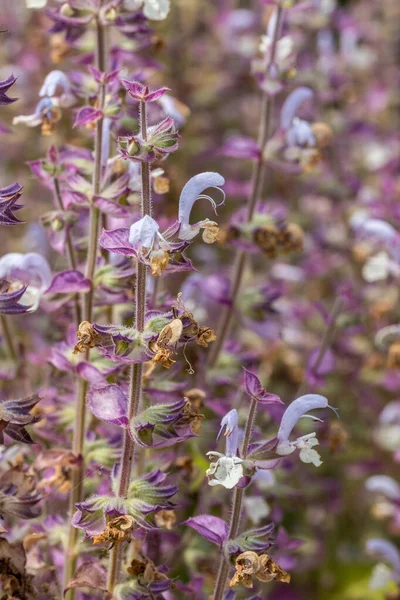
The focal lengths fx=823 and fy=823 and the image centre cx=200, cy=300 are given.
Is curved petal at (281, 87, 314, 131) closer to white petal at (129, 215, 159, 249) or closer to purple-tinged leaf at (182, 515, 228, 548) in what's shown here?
white petal at (129, 215, 159, 249)

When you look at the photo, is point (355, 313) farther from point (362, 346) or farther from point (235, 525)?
point (235, 525)

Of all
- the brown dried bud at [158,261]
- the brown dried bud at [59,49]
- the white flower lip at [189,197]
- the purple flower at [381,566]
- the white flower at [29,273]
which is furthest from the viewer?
the purple flower at [381,566]

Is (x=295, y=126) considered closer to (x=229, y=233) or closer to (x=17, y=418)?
(x=229, y=233)

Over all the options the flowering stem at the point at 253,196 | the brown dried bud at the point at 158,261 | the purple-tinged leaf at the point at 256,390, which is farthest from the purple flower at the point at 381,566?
the brown dried bud at the point at 158,261

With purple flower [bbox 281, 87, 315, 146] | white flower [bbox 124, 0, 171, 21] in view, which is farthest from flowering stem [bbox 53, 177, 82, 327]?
purple flower [bbox 281, 87, 315, 146]

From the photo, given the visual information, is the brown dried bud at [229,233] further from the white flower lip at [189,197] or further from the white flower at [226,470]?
the white flower at [226,470]

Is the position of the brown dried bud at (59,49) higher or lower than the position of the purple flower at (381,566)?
higher

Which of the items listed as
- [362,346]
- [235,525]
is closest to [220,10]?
[362,346]
